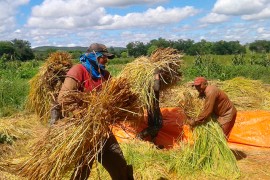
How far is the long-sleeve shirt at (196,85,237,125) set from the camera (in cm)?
544

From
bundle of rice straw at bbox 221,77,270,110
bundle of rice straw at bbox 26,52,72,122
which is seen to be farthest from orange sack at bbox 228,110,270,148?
bundle of rice straw at bbox 26,52,72,122

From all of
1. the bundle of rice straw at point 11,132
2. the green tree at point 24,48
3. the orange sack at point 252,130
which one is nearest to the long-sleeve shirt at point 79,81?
the bundle of rice straw at point 11,132

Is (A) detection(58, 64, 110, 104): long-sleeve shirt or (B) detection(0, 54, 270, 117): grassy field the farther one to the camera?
(B) detection(0, 54, 270, 117): grassy field

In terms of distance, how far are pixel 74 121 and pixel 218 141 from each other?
8.73 feet

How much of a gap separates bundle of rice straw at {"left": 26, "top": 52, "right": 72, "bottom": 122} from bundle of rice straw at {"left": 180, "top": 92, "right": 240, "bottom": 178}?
8.29 feet

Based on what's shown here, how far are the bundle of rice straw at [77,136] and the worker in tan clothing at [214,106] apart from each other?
7.62 ft

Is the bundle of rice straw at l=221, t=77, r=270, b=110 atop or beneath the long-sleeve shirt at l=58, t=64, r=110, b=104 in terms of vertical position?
beneath

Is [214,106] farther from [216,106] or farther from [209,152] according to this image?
[209,152]

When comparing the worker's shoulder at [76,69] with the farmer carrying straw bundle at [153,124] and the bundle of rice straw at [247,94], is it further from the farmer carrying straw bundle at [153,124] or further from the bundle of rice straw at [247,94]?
the bundle of rice straw at [247,94]

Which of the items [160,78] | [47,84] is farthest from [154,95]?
[47,84]

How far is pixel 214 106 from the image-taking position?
5641mm

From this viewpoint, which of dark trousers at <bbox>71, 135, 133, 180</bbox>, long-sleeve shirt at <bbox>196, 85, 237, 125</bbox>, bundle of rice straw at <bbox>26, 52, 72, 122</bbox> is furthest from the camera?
bundle of rice straw at <bbox>26, 52, 72, 122</bbox>

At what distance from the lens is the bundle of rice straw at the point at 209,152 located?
5.20 metres

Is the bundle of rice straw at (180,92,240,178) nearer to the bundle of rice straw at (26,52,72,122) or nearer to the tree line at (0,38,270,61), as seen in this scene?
the bundle of rice straw at (26,52,72,122)
